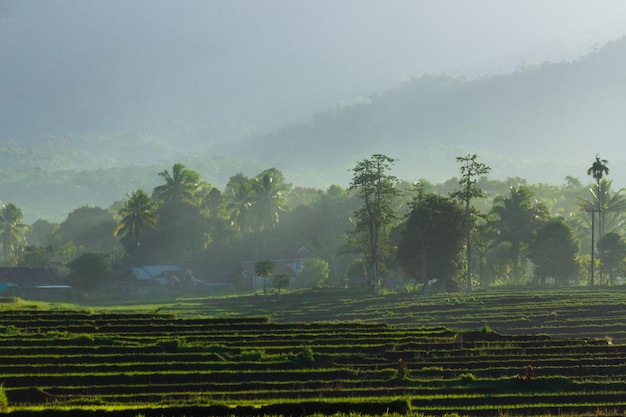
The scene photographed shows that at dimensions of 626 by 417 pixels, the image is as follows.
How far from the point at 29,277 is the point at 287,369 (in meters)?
69.5

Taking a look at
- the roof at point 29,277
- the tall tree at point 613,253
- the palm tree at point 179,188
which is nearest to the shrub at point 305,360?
the tall tree at point 613,253

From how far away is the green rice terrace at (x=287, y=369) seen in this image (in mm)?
29859

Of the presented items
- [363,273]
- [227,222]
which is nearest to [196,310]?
[363,273]

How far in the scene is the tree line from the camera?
8806cm

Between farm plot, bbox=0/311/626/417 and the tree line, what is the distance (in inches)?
1516

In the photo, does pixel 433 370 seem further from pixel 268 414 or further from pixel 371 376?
pixel 268 414

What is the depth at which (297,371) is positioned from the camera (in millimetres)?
36312

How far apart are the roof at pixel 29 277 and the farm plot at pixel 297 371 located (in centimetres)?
5179

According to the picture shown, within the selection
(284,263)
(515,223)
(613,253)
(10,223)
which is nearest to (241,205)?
(284,263)

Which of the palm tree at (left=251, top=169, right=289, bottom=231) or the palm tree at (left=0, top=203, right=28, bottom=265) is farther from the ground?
the palm tree at (left=251, top=169, right=289, bottom=231)

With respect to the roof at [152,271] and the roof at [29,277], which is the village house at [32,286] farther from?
the roof at [152,271]

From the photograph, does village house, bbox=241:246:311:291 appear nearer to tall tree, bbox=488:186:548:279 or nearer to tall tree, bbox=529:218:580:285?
tall tree, bbox=488:186:548:279

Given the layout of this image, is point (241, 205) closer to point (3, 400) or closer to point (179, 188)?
point (179, 188)

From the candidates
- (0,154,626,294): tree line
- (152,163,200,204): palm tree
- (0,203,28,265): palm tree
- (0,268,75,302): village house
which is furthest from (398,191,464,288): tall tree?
(0,203,28,265): palm tree
